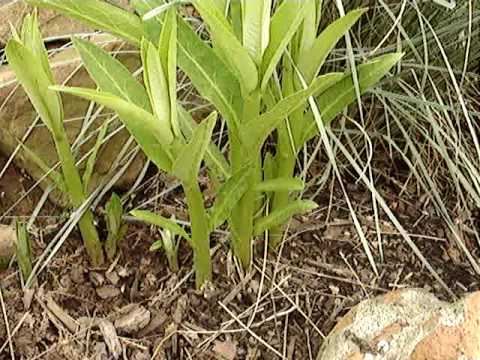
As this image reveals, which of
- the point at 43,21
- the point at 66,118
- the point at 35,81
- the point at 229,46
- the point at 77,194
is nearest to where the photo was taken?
the point at 229,46

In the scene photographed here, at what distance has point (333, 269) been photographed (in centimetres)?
118

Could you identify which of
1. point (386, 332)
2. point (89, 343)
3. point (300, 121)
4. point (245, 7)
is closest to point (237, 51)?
point (245, 7)

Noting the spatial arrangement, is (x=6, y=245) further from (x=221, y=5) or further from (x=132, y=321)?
(x=221, y=5)

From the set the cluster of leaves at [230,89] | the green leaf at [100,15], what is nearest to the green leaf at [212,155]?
the cluster of leaves at [230,89]

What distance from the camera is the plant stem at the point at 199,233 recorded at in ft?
3.22

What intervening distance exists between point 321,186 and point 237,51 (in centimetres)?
41

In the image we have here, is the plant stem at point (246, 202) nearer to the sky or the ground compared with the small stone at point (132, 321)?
nearer to the sky

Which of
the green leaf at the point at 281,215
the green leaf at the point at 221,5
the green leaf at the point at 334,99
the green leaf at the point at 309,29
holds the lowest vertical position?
the green leaf at the point at 281,215

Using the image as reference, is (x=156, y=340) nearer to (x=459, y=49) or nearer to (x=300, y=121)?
(x=300, y=121)

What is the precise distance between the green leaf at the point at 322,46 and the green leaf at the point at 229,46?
10cm

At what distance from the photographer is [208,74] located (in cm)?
98

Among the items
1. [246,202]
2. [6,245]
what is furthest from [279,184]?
[6,245]

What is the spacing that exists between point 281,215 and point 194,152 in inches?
7.5

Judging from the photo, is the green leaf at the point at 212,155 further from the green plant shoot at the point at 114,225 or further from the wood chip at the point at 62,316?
the wood chip at the point at 62,316
